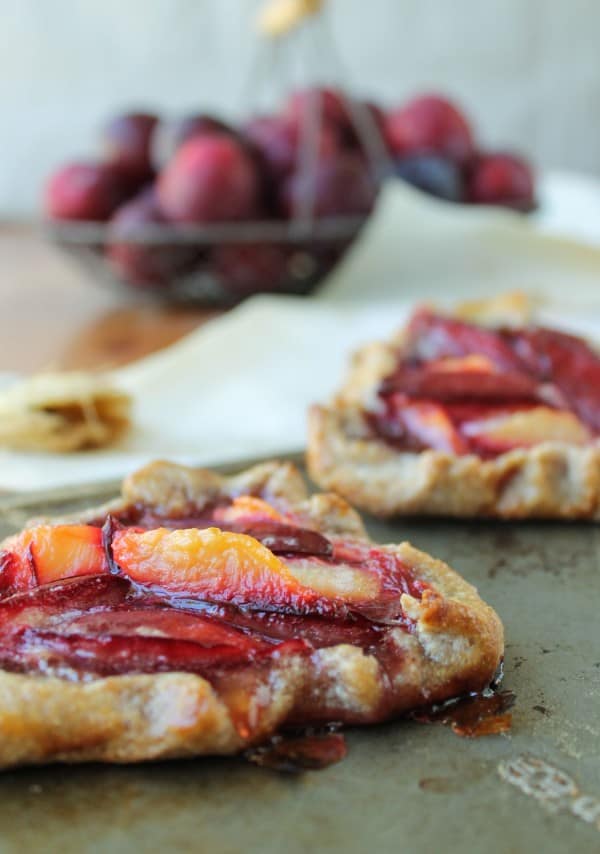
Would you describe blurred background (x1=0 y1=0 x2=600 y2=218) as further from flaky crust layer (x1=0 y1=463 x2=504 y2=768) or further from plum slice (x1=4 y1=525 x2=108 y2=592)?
flaky crust layer (x1=0 y1=463 x2=504 y2=768)

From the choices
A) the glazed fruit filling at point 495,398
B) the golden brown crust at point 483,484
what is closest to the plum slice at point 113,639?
the golden brown crust at point 483,484

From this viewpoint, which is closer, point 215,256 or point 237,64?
point 215,256

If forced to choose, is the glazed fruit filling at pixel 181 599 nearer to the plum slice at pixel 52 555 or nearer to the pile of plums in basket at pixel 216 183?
the plum slice at pixel 52 555

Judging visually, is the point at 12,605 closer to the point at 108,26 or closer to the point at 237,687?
the point at 237,687

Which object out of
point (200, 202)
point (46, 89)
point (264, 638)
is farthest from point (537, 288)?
point (46, 89)

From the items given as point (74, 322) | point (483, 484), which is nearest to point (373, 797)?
point (483, 484)

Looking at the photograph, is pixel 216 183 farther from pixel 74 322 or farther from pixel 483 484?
pixel 483 484
